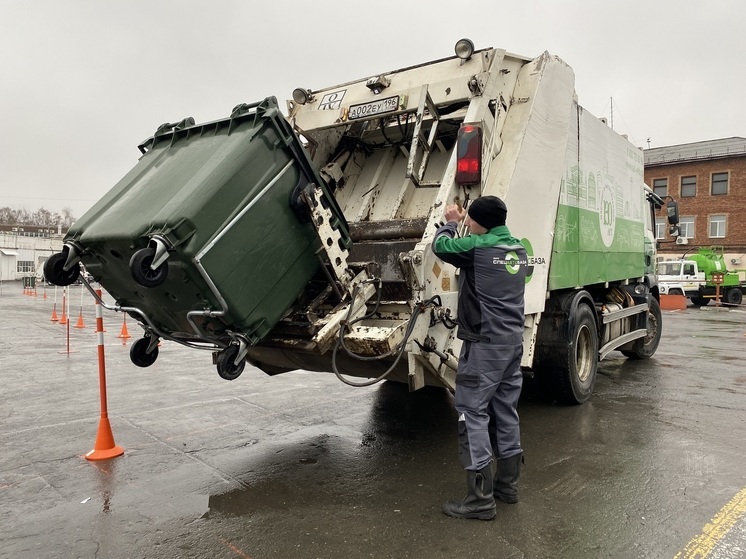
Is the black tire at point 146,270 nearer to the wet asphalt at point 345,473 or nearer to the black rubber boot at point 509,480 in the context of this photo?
the wet asphalt at point 345,473

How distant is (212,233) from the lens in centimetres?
300

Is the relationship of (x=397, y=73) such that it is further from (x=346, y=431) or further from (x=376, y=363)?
(x=346, y=431)

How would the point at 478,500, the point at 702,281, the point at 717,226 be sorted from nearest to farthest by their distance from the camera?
the point at 478,500
the point at 702,281
the point at 717,226

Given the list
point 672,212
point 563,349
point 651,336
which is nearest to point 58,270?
point 563,349

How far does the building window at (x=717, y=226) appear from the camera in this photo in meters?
35.5

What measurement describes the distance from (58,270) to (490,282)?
256 centimetres

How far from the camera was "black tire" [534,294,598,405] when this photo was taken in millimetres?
5332

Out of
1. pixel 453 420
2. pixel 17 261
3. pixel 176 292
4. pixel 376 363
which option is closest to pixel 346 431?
A: pixel 453 420

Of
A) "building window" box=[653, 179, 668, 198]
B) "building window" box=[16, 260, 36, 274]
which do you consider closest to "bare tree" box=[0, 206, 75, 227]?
"building window" box=[16, 260, 36, 274]

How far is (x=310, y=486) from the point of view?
3.70 meters

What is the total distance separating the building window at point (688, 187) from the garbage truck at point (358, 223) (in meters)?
35.4

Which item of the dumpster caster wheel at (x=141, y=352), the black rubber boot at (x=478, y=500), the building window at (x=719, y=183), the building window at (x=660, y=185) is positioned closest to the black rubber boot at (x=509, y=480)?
the black rubber boot at (x=478, y=500)

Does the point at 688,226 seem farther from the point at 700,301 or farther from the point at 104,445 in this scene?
the point at 104,445

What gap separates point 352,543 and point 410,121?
3.42 metres
